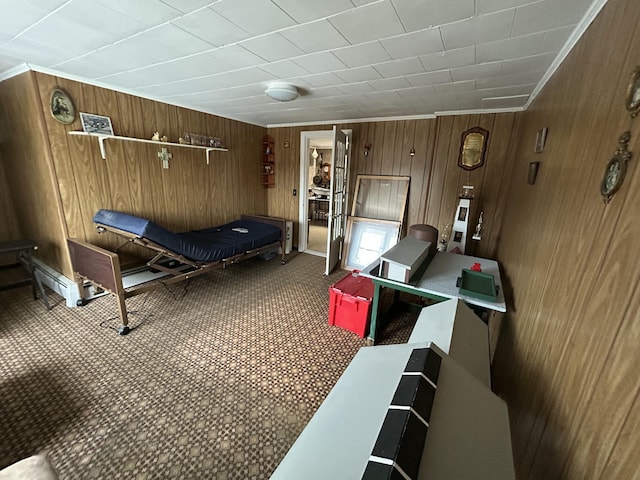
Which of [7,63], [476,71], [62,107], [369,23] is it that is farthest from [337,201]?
[7,63]

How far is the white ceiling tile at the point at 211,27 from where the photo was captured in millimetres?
1365

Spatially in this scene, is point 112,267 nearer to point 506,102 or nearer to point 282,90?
point 282,90

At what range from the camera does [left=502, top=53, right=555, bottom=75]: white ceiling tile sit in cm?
171

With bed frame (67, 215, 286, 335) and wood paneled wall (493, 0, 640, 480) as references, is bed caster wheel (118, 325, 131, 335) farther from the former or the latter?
wood paneled wall (493, 0, 640, 480)

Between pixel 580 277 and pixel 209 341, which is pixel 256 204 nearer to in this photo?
pixel 209 341

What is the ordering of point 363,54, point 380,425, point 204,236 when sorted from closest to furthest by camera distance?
point 380,425 < point 363,54 < point 204,236

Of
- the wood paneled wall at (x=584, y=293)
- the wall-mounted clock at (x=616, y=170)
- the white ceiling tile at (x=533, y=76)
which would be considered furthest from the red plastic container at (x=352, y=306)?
the white ceiling tile at (x=533, y=76)

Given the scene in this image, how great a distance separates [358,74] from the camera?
6.86ft

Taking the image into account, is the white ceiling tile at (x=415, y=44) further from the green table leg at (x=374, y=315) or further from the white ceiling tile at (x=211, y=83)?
the green table leg at (x=374, y=315)

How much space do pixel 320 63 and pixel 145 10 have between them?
1.09m

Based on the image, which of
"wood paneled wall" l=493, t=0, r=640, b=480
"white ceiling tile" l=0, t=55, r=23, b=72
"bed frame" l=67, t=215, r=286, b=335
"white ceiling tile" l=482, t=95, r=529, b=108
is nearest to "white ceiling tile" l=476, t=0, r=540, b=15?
"wood paneled wall" l=493, t=0, r=640, b=480

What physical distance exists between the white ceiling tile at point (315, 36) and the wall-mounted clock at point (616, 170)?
1.40 meters

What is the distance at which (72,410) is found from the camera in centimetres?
158

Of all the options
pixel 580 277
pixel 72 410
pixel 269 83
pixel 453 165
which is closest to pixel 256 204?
pixel 269 83
